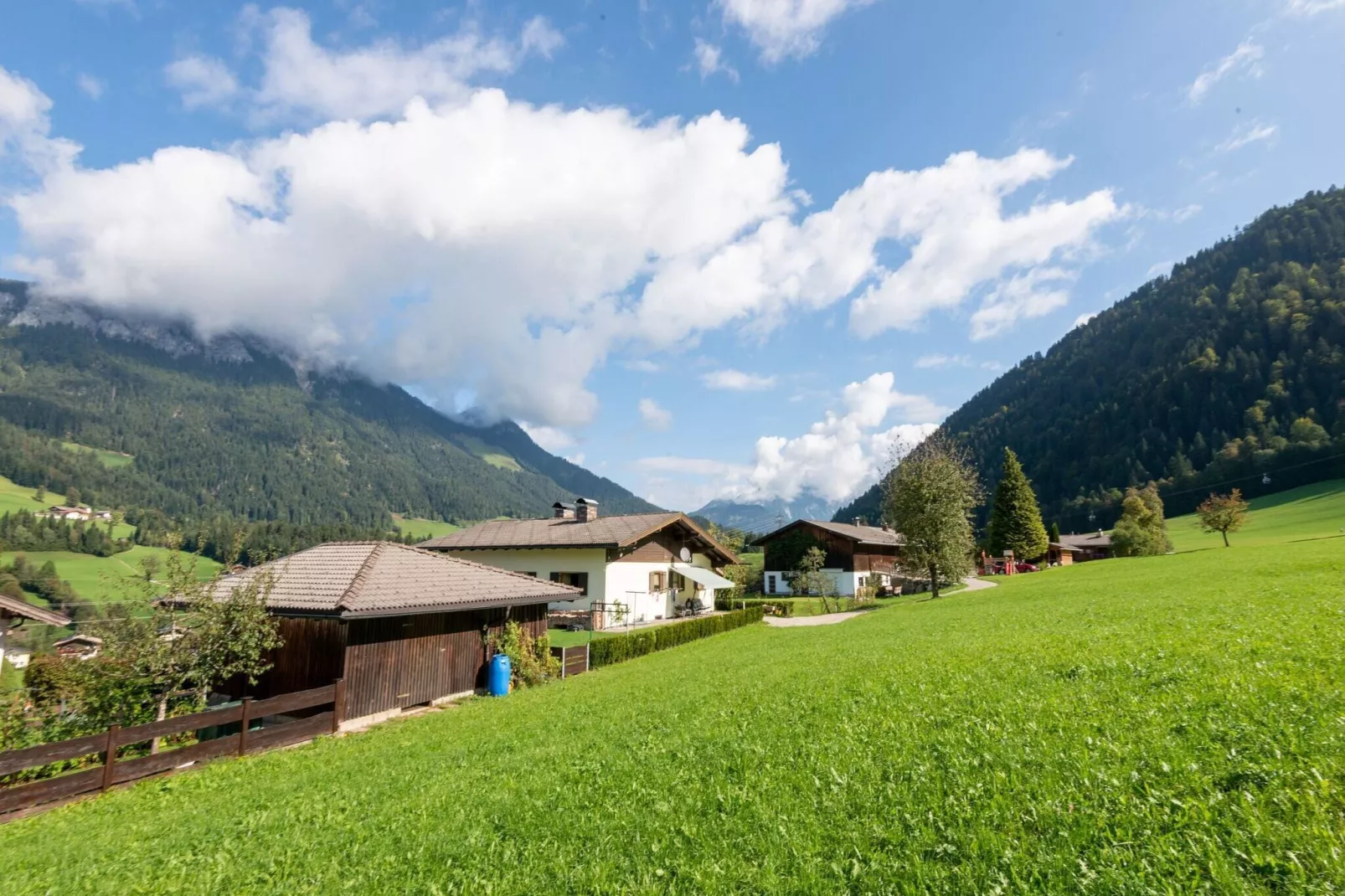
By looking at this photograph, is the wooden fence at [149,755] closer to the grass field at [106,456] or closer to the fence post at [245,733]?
the fence post at [245,733]

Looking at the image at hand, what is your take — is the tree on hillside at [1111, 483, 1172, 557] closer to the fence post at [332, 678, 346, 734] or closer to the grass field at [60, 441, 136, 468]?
the fence post at [332, 678, 346, 734]

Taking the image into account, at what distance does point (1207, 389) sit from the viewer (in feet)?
393

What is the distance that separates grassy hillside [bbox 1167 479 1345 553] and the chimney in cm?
5130

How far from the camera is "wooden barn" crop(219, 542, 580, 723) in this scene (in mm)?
15055

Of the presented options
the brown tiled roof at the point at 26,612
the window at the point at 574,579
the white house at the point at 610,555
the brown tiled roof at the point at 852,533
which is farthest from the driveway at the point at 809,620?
the brown tiled roof at the point at 26,612

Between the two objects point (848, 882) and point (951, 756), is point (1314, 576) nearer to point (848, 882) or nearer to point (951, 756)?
point (951, 756)

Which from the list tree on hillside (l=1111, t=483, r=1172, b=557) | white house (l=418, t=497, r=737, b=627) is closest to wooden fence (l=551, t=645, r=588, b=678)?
white house (l=418, t=497, r=737, b=627)

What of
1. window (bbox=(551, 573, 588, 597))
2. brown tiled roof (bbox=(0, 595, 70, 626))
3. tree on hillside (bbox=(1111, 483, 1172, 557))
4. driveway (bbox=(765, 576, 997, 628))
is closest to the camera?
brown tiled roof (bbox=(0, 595, 70, 626))

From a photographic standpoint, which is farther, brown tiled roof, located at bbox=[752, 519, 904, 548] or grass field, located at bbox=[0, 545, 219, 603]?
grass field, located at bbox=[0, 545, 219, 603]

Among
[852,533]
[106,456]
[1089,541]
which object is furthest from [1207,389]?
[106,456]

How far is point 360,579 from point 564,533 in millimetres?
18869

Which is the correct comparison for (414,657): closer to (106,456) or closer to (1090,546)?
(1090,546)

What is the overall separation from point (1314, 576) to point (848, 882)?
21.6 m

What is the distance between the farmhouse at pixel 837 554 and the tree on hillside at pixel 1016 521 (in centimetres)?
1255
